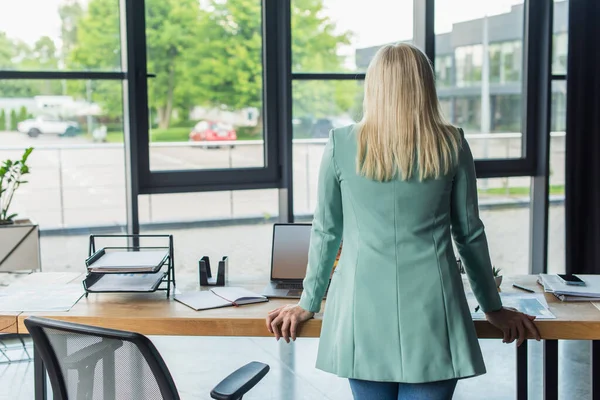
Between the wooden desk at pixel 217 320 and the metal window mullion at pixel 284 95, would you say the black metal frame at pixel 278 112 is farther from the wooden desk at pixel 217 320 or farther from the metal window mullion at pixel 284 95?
the wooden desk at pixel 217 320

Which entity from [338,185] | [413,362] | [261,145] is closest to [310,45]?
[261,145]

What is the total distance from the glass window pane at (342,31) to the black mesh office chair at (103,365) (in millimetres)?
2905

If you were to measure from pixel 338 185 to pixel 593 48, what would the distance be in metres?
3.40

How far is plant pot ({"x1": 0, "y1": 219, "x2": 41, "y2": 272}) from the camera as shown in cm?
373

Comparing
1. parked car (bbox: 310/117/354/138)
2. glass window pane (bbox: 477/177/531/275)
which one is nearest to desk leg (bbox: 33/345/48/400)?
parked car (bbox: 310/117/354/138)

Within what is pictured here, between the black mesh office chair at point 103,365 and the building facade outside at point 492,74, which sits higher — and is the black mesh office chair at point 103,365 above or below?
below

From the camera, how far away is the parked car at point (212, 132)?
4355mm

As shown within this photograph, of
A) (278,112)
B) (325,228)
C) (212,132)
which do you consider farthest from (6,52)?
(325,228)

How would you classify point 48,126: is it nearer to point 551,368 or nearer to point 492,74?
point 492,74

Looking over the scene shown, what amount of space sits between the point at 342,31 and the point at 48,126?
1.81 meters

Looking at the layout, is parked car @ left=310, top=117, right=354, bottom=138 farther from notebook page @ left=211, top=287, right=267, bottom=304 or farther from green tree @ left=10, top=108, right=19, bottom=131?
notebook page @ left=211, top=287, right=267, bottom=304

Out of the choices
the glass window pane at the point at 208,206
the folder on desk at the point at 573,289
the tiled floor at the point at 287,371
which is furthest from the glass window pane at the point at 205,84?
the folder on desk at the point at 573,289

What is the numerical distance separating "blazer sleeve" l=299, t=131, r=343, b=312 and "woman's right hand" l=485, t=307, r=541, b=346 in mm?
539

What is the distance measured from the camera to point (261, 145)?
4492 millimetres
